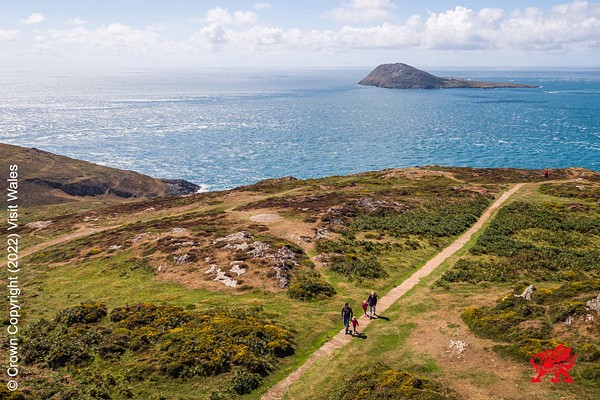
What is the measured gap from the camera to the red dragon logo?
21.8 m

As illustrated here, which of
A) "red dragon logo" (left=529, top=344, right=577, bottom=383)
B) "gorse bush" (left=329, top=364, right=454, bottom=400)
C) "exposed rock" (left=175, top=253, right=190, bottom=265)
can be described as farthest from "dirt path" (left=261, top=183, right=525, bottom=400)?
"exposed rock" (left=175, top=253, right=190, bottom=265)

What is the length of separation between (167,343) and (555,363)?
24279 mm

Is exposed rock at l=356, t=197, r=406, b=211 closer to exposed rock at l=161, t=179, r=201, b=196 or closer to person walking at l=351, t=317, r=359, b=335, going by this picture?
person walking at l=351, t=317, r=359, b=335

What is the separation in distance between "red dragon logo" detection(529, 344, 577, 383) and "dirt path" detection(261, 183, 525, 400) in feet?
37.9

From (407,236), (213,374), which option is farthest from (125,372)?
(407,236)

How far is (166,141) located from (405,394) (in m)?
193

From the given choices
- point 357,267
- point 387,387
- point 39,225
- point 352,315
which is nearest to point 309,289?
point 357,267

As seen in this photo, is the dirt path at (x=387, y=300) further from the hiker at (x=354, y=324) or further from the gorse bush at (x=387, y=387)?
the gorse bush at (x=387, y=387)

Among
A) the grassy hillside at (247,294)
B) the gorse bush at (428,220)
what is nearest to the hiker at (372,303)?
the grassy hillside at (247,294)

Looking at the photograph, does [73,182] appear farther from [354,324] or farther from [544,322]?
[544,322]

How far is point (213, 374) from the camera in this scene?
2498 cm

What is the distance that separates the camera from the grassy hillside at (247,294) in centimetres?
2450

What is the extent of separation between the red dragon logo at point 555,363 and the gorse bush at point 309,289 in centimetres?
1762

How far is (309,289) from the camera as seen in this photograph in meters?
37.2
